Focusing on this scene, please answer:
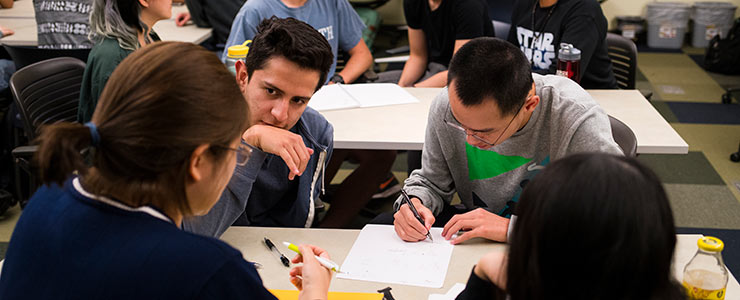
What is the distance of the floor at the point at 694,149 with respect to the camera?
290 centimetres

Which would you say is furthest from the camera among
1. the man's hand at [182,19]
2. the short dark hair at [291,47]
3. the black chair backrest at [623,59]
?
the man's hand at [182,19]

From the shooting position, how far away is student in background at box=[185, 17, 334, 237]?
1543mm

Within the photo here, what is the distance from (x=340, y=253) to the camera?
1451mm

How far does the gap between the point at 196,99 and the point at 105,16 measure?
174 centimetres

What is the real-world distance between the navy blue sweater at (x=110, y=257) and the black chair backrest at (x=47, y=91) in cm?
163

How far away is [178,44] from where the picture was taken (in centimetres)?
92

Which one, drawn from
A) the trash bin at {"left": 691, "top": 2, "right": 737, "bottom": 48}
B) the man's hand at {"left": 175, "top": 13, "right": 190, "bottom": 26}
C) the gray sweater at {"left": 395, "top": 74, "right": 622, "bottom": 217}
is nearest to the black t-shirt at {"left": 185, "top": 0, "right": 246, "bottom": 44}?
the man's hand at {"left": 175, "top": 13, "right": 190, "bottom": 26}

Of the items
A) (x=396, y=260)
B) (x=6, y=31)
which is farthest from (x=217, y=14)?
(x=396, y=260)

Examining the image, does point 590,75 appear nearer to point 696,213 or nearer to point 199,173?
point 696,213

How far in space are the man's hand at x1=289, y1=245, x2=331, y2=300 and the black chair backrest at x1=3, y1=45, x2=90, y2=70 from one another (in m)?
2.12

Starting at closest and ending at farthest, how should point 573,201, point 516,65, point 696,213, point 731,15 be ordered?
point 573,201 → point 516,65 → point 696,213 → point 731,15

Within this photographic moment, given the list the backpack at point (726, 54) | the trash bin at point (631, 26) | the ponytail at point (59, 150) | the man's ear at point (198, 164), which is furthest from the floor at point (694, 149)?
the ponytail at point (59, 150)

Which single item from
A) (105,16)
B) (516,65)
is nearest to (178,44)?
(516,65)

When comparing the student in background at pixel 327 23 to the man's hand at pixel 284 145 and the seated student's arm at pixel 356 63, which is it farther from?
the man's hand at pixel 284 145
